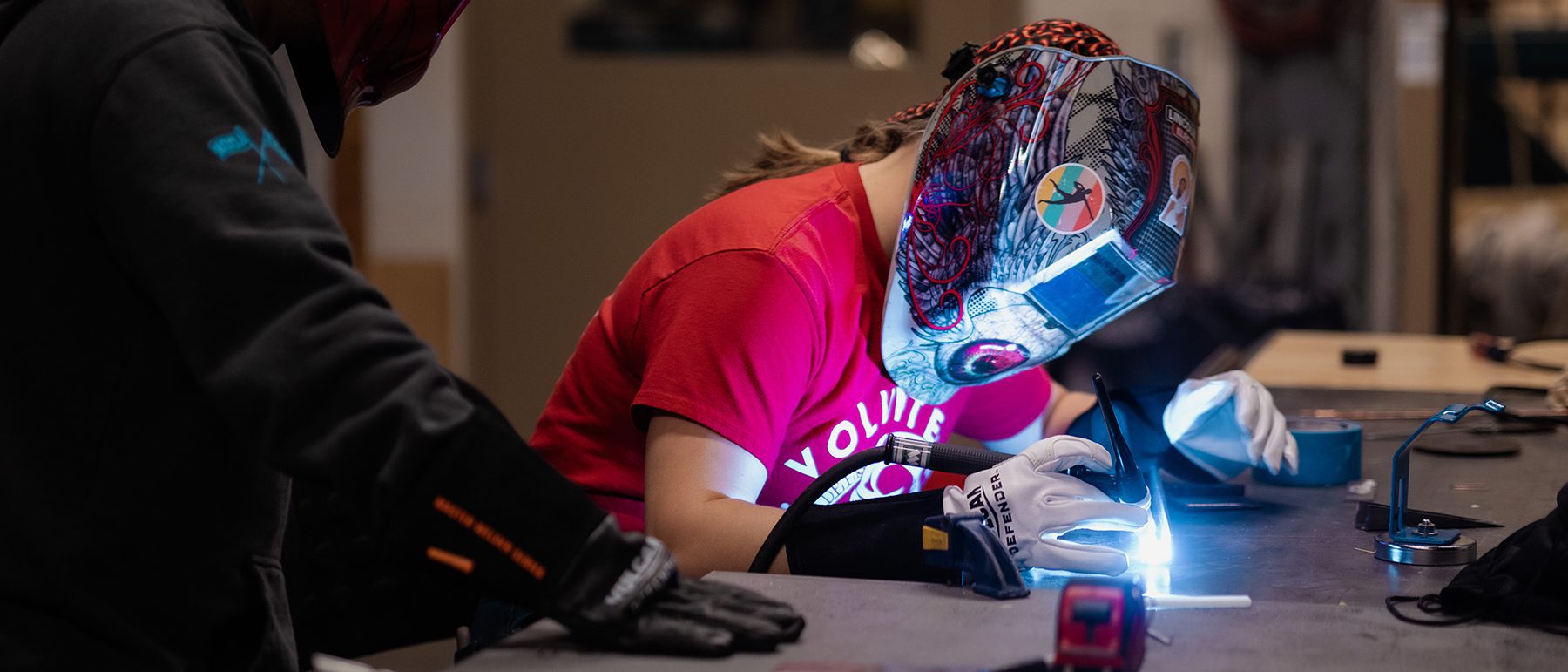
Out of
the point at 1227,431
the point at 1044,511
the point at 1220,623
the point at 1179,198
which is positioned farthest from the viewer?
the point at 1227,431

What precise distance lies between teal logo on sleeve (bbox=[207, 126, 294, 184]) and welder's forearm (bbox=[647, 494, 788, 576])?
45cm

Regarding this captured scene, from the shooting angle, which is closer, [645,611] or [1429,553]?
[645,611]

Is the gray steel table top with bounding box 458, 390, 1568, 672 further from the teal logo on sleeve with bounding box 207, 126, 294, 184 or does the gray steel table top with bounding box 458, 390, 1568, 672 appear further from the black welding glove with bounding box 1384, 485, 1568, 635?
the teal logo on sleeve with bounding box 207, 126, 294, 184

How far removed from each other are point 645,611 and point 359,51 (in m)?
0.49

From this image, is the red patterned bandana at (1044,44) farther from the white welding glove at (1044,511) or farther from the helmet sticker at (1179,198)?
the white welding glove at (1044,511)

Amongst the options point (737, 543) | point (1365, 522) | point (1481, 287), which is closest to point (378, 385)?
point (737, 543)

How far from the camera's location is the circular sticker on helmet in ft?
4.13

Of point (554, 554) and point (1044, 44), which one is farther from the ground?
point (1044, 44)

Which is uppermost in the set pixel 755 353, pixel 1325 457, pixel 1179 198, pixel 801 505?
pixel 1179 198

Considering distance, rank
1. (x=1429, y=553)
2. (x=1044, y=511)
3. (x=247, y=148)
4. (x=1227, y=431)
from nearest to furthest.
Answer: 1. (x=247, y=148)
2. (x=1044, y=511)
3. (x=1429, y=553)
4. (x=1227, y=431)

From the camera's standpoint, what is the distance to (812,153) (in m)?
1.52

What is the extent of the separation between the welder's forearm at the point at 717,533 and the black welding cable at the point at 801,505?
1 cm

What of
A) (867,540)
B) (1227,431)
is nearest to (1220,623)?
A: (867,540)

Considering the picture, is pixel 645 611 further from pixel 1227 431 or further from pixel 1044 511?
pixel 1227 431
